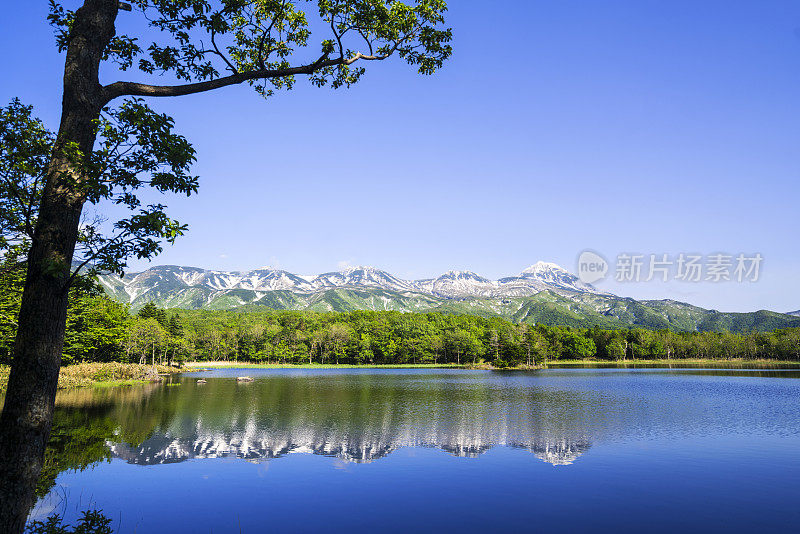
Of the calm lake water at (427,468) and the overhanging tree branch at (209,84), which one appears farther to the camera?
the calm lake water at (427,468)

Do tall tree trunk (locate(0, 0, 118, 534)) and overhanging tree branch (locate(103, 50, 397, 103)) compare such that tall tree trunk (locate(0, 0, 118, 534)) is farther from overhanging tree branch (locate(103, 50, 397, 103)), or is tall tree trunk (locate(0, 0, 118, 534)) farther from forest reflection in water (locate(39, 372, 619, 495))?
forest reflection in water (locate(39, 372, 619, 495))

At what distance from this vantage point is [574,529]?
1623cm

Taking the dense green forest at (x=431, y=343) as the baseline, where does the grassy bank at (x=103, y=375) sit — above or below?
below

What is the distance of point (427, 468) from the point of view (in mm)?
24719

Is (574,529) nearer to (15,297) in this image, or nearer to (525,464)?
(525,464)

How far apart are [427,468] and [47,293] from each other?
853 inches

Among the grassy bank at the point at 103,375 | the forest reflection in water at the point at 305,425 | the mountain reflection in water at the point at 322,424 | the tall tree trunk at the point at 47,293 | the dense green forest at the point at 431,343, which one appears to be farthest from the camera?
the dense green forest at the point at 431,343

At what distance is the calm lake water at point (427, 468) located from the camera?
17.5m

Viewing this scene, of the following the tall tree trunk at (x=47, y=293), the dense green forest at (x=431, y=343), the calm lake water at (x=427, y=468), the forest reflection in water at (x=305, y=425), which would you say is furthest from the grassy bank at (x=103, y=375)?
the tall tree trunk at (x=47, y=293)

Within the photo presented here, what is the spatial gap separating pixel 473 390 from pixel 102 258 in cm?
6415

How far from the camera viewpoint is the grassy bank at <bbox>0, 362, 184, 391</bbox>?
62894 mm

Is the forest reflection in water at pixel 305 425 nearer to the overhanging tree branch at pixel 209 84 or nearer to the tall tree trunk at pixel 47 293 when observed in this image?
the tall tree trunk at pixel 47 293

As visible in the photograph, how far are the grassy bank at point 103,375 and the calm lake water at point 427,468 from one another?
21.3 m

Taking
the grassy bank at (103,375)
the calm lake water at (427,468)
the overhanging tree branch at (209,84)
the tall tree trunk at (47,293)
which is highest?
the overhanging tree branch at (209,84)
